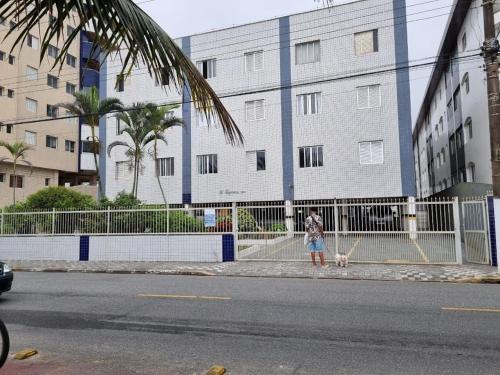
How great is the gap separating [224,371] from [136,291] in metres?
5.79

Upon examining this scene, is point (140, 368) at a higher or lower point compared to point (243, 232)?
lower

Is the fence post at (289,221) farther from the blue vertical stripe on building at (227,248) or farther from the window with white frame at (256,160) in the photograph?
the window with white frame at (256,160)

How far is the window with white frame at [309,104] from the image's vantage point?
26.0m

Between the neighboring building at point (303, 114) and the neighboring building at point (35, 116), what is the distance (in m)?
9.97

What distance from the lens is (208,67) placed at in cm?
2864

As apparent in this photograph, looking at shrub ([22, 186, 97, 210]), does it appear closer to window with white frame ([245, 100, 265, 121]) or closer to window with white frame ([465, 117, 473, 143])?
window with white frame ([245, 100, 265, 121])

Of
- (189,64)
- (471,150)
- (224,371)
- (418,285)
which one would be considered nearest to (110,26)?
(189,64)

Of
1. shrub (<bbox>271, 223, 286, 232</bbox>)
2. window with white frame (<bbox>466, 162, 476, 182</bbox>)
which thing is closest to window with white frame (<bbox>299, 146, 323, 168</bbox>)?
window with white frame (<bbox>466, 162, 476, 182</bbox>)

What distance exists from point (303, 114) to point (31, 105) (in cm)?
2241

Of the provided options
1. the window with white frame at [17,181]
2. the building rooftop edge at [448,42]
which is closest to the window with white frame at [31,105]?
the window with white frame at [17,181]

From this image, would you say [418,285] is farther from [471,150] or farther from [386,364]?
[471,150]

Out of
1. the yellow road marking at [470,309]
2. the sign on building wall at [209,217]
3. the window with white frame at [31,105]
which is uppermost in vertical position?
the window with white frame at [31,105]

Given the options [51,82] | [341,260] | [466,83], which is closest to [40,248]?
[341,260]

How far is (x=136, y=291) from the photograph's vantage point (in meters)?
9.63
